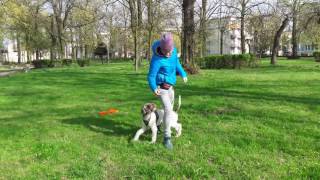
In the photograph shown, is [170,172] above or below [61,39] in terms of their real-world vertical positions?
below

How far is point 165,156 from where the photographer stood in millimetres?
5996

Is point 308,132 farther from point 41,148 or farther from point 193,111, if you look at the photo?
point 41,148

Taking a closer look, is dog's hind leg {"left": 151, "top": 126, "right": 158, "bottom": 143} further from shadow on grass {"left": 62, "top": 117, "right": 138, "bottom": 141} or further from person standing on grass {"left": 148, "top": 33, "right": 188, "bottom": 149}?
shadow on grass {"left": 62, "top": 117, "right": 138, "bottom": 141}

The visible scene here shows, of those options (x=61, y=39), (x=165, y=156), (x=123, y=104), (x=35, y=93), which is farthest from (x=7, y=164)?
(x=61, y=39)

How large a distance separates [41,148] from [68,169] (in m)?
1.22

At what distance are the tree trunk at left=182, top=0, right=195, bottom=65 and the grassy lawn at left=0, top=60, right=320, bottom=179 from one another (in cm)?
779

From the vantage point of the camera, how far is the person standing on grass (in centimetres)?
636

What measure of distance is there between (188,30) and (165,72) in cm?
1315

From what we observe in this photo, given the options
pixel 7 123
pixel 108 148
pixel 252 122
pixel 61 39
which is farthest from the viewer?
pixel 61 39

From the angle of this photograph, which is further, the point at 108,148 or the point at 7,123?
the point at 7,123

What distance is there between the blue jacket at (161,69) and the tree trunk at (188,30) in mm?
12844

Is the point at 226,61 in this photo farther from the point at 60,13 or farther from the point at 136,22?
the point at 60,13

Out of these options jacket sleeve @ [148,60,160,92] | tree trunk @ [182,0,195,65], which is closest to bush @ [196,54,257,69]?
tree trunk @ [182,0,195,65]

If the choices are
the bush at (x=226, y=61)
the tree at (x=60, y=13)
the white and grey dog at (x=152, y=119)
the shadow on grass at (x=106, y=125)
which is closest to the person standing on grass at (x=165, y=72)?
the white and grey dog at (x=152, y=119)
